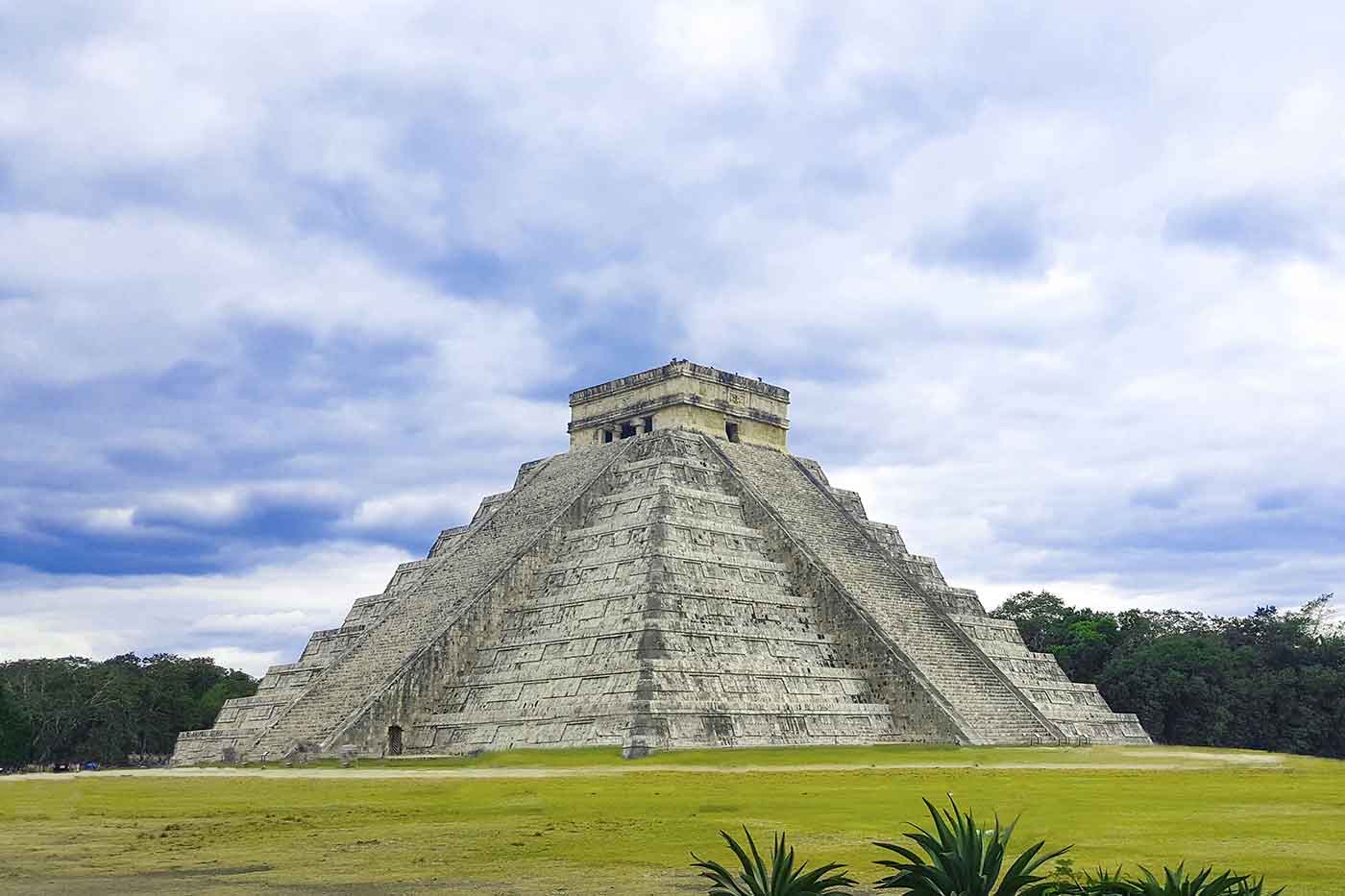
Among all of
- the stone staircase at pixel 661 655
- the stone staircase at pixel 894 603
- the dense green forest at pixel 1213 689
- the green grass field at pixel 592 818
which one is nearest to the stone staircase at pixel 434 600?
the stone staircase at pixel 661 655

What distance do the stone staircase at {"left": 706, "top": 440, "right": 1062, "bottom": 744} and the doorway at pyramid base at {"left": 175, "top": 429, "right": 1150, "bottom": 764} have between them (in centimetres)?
7

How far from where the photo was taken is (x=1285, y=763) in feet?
85.3

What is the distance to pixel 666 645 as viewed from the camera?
25719 mm

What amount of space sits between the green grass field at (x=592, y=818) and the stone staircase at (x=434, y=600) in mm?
4150

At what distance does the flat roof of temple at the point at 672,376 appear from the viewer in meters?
36.8

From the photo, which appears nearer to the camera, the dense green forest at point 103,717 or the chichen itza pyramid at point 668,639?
the chichen itza pyramid at point 668,639

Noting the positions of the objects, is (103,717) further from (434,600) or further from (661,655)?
(661,655)

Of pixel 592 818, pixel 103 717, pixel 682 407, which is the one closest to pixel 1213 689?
pixel 682 407

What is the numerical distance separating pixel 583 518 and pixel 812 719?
9359mm

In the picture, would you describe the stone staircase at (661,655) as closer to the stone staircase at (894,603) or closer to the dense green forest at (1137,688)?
the stone staircase at (894,603)

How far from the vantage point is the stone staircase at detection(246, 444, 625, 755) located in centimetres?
2822

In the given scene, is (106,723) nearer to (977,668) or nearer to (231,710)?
(231,710)

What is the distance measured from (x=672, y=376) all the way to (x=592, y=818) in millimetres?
22696

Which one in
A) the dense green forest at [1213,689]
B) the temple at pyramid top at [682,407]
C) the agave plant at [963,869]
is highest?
the temple at pyramid top at [682,407]
